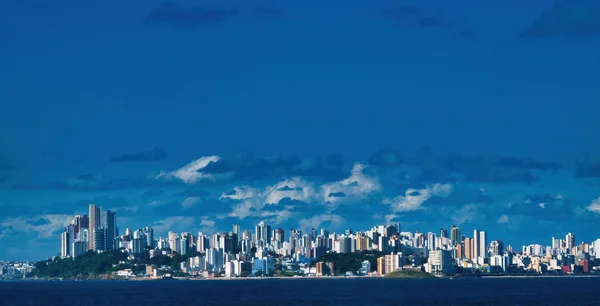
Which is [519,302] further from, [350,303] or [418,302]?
[350,303]

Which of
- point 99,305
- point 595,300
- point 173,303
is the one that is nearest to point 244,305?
point 173,303

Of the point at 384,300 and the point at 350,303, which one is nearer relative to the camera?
the point at 350,303

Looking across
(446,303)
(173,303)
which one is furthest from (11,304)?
(446,303)

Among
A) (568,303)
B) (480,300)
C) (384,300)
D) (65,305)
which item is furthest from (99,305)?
(568,303)

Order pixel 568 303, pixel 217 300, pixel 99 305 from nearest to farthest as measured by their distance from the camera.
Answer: pixel 568 303
pixel 99 305
pixel 217 300

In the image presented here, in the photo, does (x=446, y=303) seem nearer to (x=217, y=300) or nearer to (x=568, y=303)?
(x=568, y=303)

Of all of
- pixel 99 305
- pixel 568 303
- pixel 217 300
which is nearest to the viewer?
pixel 568 303

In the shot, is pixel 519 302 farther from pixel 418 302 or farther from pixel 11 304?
pixel 11 304

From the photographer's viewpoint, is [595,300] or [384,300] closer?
[595,300]
